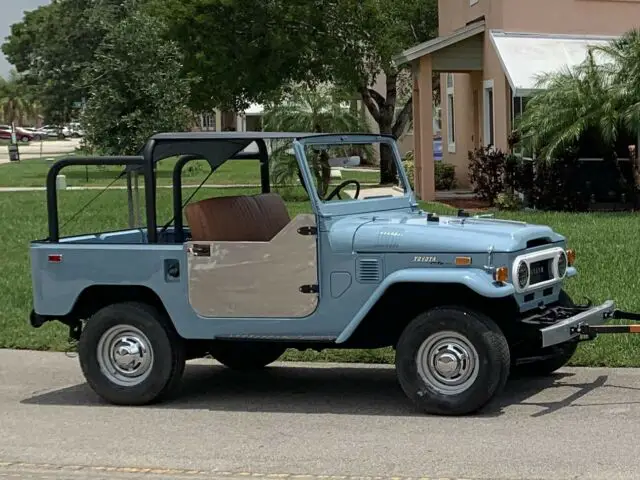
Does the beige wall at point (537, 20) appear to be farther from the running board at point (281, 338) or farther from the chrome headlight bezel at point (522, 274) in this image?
the running board at point (281, 338)

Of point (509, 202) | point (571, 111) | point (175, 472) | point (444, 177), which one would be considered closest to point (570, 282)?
point (175, 472)

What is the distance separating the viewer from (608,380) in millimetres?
7488

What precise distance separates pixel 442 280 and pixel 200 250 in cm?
169

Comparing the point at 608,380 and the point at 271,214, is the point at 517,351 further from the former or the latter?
the point at 271,214

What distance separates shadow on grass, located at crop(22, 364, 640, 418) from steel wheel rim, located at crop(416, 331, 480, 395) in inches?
11.2

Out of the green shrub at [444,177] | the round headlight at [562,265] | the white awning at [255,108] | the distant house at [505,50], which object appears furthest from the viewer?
the white awning at [255,108]

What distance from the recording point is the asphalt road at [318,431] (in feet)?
18.4

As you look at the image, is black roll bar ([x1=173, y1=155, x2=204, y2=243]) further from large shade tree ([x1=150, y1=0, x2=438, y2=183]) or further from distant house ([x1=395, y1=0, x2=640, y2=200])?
large shade tree ([x1=150, y1=0, x2=438, y2=183])

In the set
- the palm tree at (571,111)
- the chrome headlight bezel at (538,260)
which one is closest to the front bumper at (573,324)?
the chrome headlight bezel at (538,260)

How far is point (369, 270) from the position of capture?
6.61 meters

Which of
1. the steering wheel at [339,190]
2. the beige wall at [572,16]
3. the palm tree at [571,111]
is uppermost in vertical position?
the beige wall at [572,16]

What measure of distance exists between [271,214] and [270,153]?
50 centimetres

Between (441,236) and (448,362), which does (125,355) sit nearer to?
(448,362)

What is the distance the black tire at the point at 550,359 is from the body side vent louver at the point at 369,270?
1.42 metres
